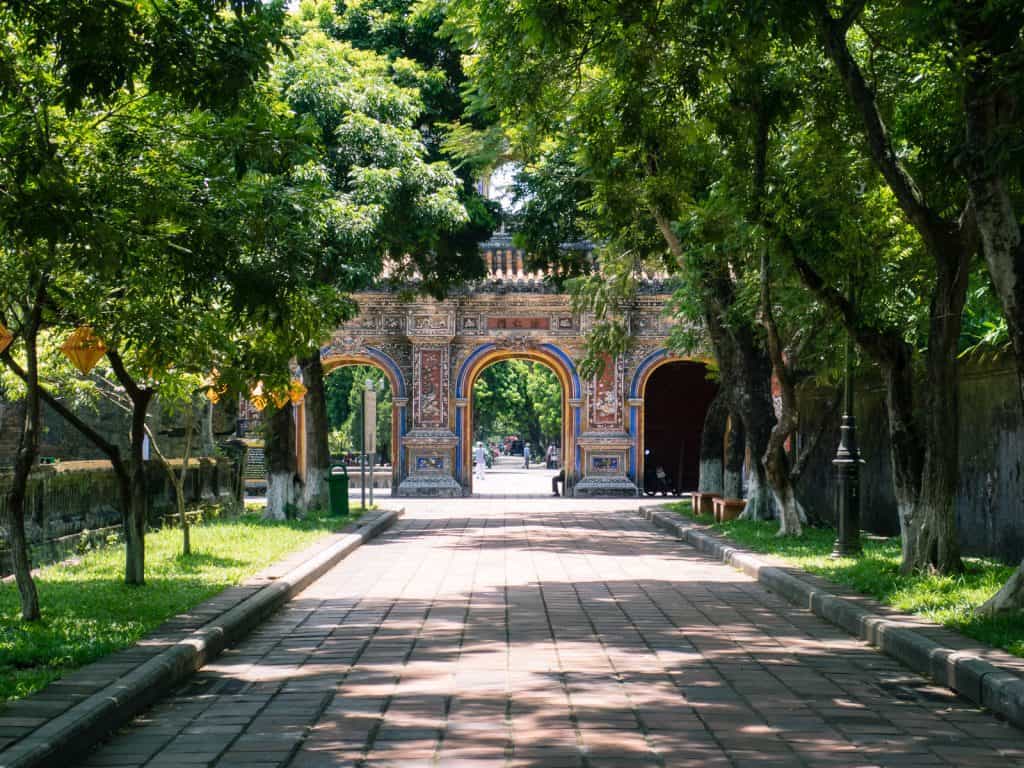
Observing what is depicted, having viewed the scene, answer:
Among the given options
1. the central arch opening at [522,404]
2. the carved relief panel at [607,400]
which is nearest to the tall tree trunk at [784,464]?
the carved relief panel at [607,400]

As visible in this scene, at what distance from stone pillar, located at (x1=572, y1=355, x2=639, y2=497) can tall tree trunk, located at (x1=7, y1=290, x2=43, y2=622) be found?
28250mm

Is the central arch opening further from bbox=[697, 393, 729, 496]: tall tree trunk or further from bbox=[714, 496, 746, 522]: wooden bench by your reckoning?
bbox=[714, 496, 746, 522]: wooden bench

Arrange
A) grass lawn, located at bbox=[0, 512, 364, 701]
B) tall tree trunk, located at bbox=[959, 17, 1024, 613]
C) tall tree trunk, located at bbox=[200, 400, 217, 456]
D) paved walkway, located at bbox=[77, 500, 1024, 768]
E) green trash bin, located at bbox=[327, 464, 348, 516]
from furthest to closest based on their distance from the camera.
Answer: tall tree trunk, located at bbox=[200, 400, 217, 456]
green trash bin, located at bbox=[327, 464, 348, 516]
tall tree trunk, located at bbox=[959, 17, 1024, 613]
grass lawn, located at bbox=[0, 512, 364, 701]
paved walkway, located at bbox=[77, 500, 1024, 768]

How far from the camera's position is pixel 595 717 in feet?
23.2

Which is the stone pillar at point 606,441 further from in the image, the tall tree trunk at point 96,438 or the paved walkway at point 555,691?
the tall tree trunk at point 96,438

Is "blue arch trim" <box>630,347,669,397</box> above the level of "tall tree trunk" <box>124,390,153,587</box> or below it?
above

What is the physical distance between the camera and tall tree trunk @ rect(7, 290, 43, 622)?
9633 millimetres

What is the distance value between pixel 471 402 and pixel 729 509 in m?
16.2

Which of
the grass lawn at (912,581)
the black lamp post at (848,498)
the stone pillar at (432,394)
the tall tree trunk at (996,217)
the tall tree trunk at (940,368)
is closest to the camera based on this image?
the grass lawn at (912,581)

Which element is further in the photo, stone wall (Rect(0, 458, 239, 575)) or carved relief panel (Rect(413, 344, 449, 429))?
carved relief panel (Rect(413, 344, 449, 429))

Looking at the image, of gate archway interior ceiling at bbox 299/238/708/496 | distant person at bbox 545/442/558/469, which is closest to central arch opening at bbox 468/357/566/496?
distant person at bbox 545/442/558/469

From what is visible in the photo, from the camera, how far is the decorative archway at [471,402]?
3809 cm

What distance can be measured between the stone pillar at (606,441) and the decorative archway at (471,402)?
337 millimetres

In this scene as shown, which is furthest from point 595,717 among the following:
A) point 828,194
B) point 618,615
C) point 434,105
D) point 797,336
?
point 434,105
